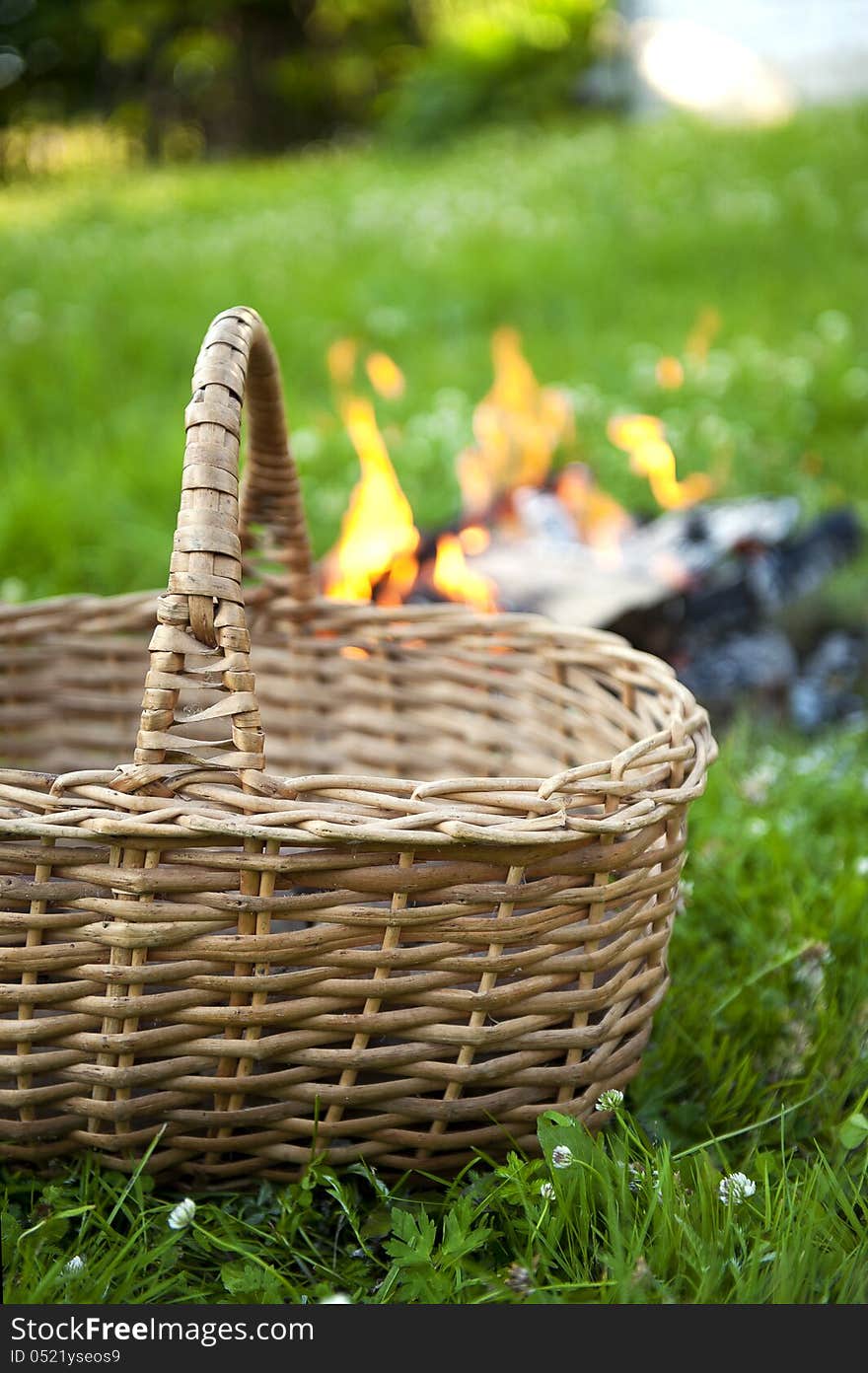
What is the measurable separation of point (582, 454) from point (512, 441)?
42cm

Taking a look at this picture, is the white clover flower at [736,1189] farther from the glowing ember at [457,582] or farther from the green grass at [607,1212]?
the glowing ember at [457,582]

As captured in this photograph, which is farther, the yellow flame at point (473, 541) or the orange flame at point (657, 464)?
the orange flame at point (657, 464)

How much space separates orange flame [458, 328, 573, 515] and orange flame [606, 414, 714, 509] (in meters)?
0.21

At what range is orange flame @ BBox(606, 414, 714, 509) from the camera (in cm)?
332

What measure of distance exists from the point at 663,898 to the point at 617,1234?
331 millimetres

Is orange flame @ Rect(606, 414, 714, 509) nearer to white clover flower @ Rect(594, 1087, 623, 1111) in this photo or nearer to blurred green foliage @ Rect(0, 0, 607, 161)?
white clover flower @ Rect(594, 1087, 623, 1111)

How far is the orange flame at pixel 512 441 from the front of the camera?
3162 millimetres

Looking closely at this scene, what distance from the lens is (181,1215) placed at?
3.57 ft

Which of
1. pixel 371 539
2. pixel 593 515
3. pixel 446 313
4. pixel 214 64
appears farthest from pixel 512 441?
pixel 214 64

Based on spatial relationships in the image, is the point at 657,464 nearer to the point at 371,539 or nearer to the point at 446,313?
the point at 371,539

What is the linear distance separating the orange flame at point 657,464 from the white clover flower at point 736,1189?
93.4 inches

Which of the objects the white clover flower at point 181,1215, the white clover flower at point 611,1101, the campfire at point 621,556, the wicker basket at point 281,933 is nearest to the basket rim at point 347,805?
the wicker basket at point 281,933

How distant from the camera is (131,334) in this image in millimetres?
4520

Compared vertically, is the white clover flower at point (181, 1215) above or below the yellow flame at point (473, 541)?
below
